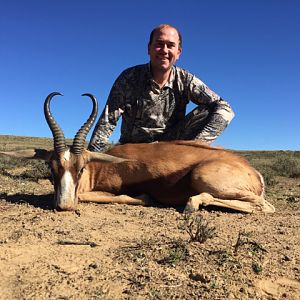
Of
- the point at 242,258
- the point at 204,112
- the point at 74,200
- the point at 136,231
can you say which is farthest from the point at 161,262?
the point at 204,112

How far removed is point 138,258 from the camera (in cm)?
360

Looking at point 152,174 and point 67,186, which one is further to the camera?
point 152,174

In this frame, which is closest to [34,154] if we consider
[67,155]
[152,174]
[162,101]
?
[67,155]

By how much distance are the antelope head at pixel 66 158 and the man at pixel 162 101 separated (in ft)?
3.72

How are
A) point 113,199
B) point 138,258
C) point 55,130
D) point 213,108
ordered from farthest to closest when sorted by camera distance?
1. point 213,108
2. point 113,199
3. point 55,130
4. point 138,258

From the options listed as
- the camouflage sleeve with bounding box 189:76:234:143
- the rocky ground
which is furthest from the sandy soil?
the camouflage sleeve with bounding box 189:76:234:143

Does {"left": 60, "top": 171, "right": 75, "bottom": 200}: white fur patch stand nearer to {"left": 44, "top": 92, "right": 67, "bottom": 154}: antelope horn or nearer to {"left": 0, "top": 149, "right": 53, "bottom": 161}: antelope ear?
{"left": 44, "top": 92, "right": 67, "bottom": 154}: antelope horn

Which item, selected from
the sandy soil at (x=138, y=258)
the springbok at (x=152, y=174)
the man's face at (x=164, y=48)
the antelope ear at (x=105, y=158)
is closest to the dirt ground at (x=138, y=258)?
the sandy soil at (x=138, y=258)

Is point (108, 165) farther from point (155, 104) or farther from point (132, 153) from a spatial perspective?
point (155, 104)

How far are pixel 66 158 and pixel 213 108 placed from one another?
10.3ft

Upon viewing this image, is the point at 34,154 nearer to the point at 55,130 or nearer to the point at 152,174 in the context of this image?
the point at 55,130

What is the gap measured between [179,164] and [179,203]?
59 centimetres

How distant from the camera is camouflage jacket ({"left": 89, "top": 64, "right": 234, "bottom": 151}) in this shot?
791 cm

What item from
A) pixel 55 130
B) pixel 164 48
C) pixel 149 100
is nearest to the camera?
pixel 55 130
